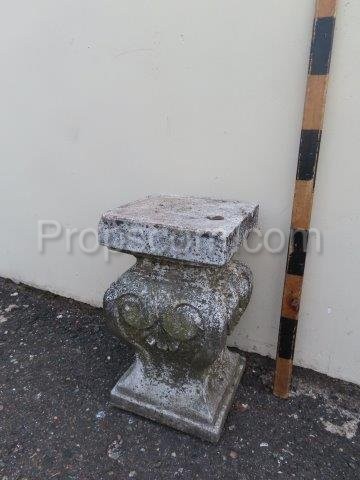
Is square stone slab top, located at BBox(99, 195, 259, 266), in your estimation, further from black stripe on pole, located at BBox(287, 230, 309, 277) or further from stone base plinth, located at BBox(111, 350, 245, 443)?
stone base plinth, located at BBox(111, 350, 245, 443)

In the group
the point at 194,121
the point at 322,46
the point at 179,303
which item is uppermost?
→ the point at 322,46

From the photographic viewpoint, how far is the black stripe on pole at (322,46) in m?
1.43

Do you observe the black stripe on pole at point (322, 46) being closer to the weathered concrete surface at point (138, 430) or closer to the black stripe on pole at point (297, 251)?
the black stripe on pole at point (297, 251)

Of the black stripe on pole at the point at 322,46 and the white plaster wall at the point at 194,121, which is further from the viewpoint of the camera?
the white plaster wall at the point at 194,121

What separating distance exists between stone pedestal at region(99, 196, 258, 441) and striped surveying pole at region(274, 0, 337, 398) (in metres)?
0.22

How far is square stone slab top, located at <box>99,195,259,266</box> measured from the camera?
134 centimetres

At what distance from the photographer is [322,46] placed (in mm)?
1452

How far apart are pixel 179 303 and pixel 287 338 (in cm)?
64

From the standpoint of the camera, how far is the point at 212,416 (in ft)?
5.29

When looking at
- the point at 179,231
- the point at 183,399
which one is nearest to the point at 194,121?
the point at 179,231

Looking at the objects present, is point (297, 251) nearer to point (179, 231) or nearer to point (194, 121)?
point (179, 231)

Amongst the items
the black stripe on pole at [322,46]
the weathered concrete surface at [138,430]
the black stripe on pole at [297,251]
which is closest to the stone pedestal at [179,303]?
the weathered concrete surface at [138,430]

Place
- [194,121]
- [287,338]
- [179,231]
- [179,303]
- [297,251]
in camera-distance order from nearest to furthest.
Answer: [179,231] < [179,303] < [297,251] < [287,338] < [194,121]

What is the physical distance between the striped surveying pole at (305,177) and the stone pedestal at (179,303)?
22 centimetres
